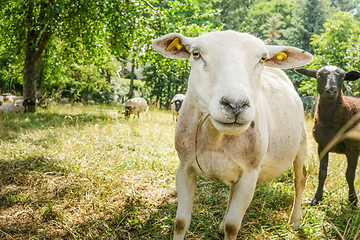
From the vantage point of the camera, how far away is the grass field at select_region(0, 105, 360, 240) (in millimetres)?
2713

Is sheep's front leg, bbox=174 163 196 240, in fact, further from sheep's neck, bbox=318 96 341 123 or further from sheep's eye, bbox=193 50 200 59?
sheep's neck, bbox=318 96 341 123

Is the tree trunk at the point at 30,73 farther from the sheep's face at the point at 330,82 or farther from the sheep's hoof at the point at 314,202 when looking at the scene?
the sheep's hoof at the point at 314,202

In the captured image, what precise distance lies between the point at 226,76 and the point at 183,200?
3.53 ft

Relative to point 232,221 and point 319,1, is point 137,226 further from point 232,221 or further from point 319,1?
point 319,1

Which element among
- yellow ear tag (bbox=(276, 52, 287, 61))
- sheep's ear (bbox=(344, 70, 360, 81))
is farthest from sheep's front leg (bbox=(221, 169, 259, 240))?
sheep's ear (bbox=(344, 70, 360, 81))

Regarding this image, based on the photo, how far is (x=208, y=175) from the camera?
2193 millimetres

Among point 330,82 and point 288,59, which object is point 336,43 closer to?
point 330,82

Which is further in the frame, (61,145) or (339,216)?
(61,145)

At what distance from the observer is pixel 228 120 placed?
1569 mm

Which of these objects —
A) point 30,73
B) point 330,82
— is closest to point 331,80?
point 330,82

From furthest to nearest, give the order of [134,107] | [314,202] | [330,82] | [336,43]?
[336,43] → [134,107] → [330,82] → [314,202]

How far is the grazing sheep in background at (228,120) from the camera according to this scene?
5.40 ft

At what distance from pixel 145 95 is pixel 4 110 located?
624 inches

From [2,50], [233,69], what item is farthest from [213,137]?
[2,50]
